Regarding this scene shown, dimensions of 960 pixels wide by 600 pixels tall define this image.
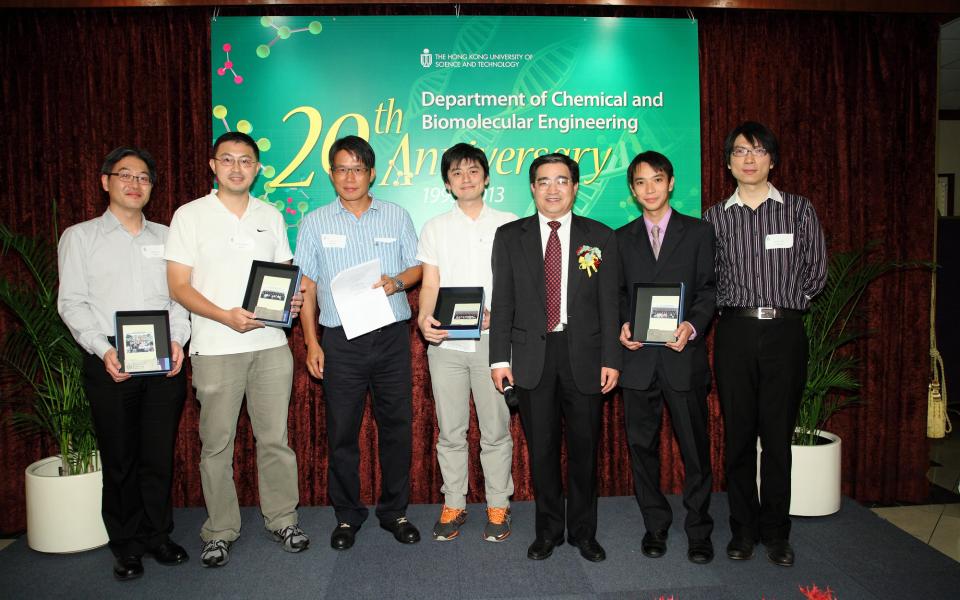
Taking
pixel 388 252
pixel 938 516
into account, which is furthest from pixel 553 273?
pixel 938 516

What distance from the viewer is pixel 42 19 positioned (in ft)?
11.4

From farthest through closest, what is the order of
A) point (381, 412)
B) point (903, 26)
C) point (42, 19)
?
point (903, 26) → point (42, 19) → point (381, 412)

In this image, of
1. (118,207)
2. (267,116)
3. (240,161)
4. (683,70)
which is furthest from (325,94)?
(683,70)

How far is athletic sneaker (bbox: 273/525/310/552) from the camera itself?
2902 millimetres

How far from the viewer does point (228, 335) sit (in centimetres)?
278

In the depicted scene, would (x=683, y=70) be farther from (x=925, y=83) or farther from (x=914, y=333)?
(x=914, y=333)

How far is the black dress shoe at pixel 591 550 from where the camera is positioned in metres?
2.72

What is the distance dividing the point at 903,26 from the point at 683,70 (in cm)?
145

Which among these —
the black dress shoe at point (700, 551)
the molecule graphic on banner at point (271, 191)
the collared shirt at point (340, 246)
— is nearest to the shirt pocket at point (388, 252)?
the collared shirt at point (340, 246)

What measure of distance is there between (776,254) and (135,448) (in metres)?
3.04

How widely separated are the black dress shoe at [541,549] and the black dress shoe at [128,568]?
1751mm

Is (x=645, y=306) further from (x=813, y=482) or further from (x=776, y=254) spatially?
(x=813, y=482)

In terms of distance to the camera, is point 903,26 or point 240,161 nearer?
point 240,161

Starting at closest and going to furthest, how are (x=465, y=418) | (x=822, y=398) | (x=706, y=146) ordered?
(x=465, y=418) < (x=822, y=398) < (x=706, y=146)
